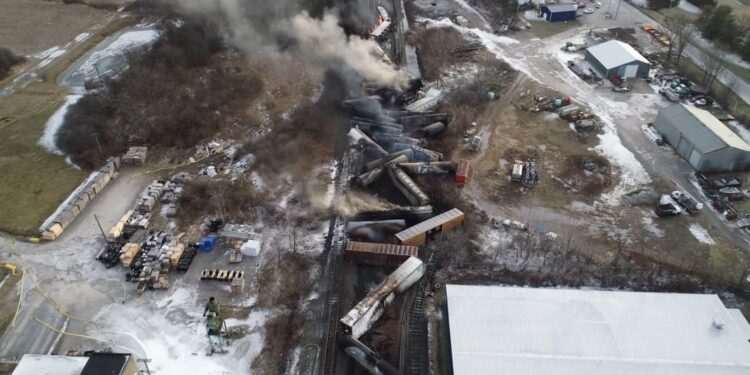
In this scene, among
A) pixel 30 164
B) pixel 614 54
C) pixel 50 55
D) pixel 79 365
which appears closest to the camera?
pixel 79 365

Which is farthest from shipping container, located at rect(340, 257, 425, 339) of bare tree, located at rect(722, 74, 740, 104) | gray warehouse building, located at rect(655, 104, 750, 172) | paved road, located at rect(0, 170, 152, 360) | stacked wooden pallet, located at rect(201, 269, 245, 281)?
bare tree, located at rect(722, 74, 740, 104)

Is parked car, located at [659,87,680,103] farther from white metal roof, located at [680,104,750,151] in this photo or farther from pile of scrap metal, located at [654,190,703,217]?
pile of scrap metal, located at [654,190,703,217]

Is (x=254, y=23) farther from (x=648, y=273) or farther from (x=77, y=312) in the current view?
(x=648, y=273)

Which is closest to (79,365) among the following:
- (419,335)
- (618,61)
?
(419,335)

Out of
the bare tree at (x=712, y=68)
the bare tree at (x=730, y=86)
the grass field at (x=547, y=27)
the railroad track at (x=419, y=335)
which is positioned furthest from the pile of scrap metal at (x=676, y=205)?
the grass field at (x=547, y=27)

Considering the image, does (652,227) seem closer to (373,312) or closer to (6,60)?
(373,312)

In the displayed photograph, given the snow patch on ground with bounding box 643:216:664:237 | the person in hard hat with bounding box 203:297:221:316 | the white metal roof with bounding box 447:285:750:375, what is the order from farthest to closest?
1. the snow patch on ground with bounding box 643:216:664:237
2. the person in hard hat with bounding box 203:297:221:316
3. the white metal roof with bounding box 447:285:750:375
